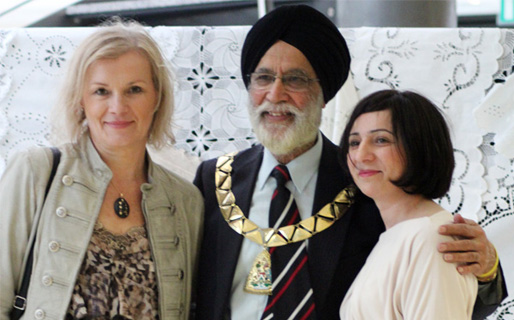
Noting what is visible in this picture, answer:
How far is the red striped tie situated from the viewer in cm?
223

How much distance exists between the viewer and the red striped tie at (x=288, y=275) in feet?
7.31

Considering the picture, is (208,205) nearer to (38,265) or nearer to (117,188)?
(117,188)

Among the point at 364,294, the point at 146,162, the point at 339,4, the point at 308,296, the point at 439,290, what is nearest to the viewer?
the point at 439,290

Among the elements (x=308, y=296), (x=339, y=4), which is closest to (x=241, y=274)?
(x=308, y=296)

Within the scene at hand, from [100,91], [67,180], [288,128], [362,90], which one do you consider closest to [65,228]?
[67,180]

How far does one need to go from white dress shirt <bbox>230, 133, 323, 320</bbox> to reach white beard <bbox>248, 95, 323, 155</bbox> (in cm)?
5

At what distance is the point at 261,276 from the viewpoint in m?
2.29

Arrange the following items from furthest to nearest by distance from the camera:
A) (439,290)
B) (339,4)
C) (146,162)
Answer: (339,4) → (146,162) → (439,290)

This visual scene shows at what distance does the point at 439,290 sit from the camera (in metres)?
1.81

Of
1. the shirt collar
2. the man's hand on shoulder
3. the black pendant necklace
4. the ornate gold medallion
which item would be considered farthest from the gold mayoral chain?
the man's hand on shoulder

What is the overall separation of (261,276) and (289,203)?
0.26 metres

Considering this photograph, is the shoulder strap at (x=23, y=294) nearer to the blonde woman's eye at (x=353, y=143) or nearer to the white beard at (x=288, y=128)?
the white beard at (x=288, y=128)

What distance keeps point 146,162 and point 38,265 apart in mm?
533

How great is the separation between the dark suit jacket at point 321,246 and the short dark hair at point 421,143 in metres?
0.32
